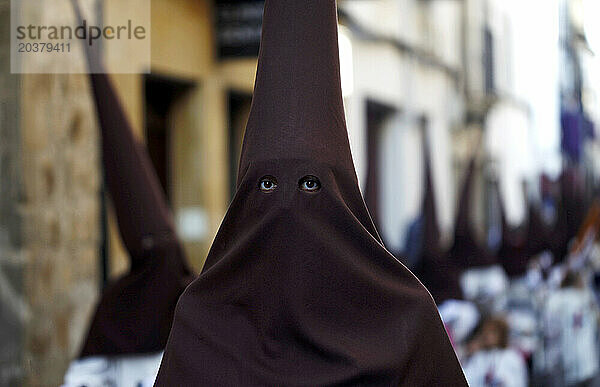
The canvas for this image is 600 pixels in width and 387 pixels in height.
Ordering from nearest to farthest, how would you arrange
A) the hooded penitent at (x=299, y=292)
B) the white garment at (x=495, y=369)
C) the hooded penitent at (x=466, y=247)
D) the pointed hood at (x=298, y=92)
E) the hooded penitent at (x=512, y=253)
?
the hooded penitent at (x=299, y=292) < the pointed hood at (x=298, y=92) < the white garment at (x=495, y=369) < the hooded penitent at (x=466, y=247) < the hooded penitent at (x=512, y=253)

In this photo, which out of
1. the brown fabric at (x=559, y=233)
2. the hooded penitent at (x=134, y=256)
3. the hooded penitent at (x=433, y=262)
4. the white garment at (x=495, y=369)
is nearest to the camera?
the hooded penitent at (x=134, y=256)

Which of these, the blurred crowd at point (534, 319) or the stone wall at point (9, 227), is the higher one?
the stone wall at point (9, 227)

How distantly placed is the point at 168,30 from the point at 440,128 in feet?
20.4

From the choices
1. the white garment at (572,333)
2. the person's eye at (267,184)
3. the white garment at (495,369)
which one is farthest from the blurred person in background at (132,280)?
the white garment at (572,333)

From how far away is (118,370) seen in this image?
3879 millimetres

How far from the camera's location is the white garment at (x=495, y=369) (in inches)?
231

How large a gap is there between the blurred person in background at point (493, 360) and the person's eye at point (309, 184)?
3.62 m

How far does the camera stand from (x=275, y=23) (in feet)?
9.08

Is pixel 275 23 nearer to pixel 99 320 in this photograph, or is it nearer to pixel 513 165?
pixel 99 320

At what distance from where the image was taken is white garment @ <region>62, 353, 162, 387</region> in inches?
150

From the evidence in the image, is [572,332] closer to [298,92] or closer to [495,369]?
[495,369]

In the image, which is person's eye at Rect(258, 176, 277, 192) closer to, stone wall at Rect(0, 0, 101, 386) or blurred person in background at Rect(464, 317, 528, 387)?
stone wall at Rect(0, 0, 101, 386)

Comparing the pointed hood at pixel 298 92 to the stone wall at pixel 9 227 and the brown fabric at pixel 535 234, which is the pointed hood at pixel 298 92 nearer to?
the stone wall at pixel 9 227

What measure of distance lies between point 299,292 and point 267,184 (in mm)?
332
